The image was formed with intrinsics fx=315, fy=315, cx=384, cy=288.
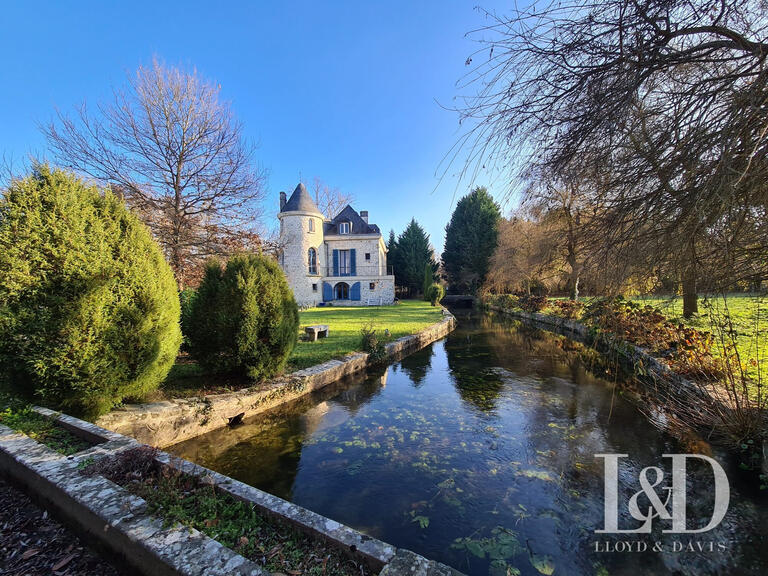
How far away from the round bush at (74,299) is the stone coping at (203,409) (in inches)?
11.7

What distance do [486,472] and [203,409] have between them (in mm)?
3974

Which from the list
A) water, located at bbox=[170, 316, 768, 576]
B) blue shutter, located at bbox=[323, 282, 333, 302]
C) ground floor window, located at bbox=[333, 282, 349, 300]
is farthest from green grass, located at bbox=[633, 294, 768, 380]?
blue shutter, located at bbox=[323, 282, 333, 302]

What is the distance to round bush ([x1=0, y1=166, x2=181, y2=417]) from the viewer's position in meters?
3.31

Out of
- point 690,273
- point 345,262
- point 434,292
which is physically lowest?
point 434,292

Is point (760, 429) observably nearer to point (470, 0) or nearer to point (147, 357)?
point (470, 0)

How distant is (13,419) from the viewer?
131 inches

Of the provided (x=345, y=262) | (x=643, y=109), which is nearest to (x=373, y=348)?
(x=643, y=109)

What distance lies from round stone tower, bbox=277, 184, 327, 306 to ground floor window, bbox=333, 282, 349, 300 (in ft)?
8.50

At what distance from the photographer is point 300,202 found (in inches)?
979

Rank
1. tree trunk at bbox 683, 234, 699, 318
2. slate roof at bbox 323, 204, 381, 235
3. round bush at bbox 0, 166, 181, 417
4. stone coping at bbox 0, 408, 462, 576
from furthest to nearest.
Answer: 1. slate roof at bbox 323, 204, 381, 235
2. round bush at bbox 0, 166, 181, 417
3. tree trunk at bbox 683, 234, 699, 318
4. stone coping at bbox 0, 408, 462, 576

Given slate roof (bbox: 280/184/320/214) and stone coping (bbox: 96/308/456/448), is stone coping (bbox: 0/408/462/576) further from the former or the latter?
slate roof (bbox: 280/184/320/214)

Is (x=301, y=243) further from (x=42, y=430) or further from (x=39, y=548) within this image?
(x=39, y=548)

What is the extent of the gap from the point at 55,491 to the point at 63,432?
135 cm

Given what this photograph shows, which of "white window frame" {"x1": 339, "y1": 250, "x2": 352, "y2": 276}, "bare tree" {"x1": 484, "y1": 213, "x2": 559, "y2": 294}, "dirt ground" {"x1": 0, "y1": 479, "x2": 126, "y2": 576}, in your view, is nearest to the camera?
"dirt ground" {"x1": 0, "y1": 479, "x2": 126, "y2": 576}
